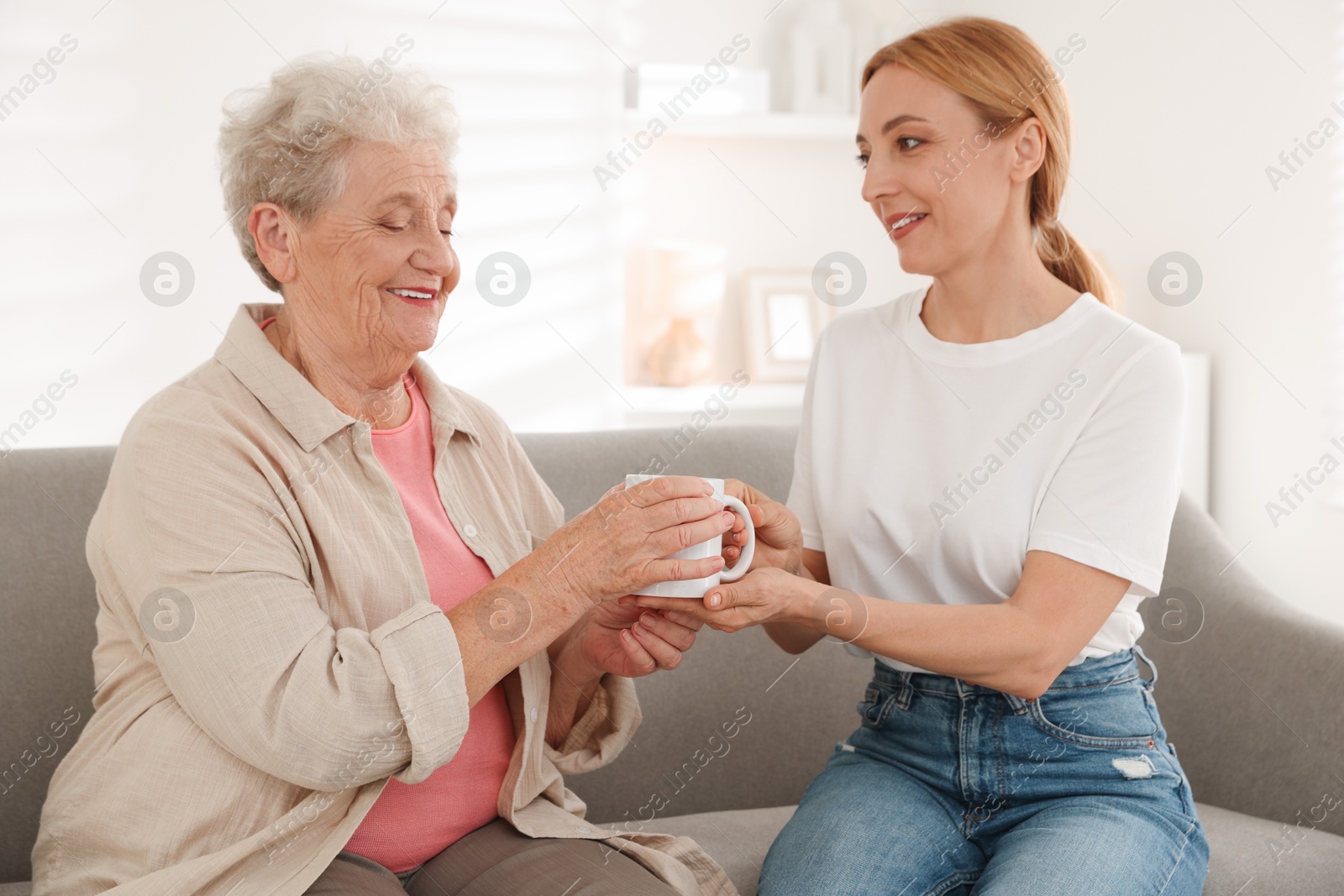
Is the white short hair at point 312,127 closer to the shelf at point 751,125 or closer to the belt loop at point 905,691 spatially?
the belt loop at point 905,691

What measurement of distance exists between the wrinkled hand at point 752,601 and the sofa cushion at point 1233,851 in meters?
0.46

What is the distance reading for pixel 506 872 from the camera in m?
1.26

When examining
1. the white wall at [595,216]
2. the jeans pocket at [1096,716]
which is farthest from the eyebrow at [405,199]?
the white wall at [595,216]

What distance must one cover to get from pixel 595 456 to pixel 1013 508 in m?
0.79

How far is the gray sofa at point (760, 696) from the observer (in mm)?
1587

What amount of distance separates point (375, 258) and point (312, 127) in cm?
16

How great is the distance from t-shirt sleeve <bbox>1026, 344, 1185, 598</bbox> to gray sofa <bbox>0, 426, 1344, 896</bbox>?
51cm

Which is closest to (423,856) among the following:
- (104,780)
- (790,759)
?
(104,780)

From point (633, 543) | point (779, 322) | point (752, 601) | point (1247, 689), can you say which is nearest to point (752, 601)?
point (752, 601)

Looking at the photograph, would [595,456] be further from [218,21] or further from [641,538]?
[218,21]

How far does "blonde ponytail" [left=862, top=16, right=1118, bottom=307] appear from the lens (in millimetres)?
1436

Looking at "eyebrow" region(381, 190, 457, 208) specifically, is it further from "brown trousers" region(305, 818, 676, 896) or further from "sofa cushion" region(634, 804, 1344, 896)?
"sofa cushion" region(634, 804, 1344, 896)

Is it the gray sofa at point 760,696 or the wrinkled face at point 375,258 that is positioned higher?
the wrinkled face at point 375,258

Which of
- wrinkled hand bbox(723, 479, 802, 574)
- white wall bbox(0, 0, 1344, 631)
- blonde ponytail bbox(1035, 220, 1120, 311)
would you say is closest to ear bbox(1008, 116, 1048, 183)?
blonde ponytail bbox(1035, 220, 1120, 311)
